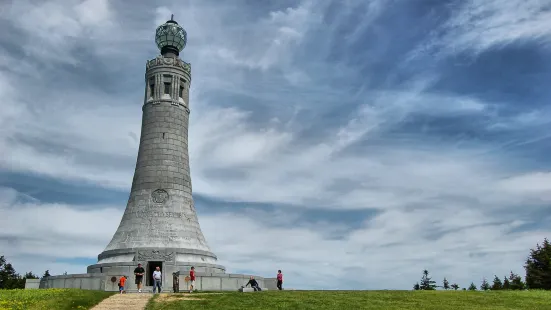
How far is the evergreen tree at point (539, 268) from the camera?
57625 millimetres

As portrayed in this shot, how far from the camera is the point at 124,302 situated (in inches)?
1007

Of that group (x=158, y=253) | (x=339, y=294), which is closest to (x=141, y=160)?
(x=158, y=253)

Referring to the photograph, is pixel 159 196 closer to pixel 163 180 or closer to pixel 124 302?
pixel 163 180

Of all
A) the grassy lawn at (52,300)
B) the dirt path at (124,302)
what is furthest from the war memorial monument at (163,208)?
the grassy lawn at (52,300)

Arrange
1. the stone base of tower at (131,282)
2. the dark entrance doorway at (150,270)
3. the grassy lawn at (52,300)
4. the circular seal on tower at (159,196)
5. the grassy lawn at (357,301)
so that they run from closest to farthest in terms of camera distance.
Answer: the grassy lawn at (52,300) → the grassy lawn at (357,301) → the stone base of tower at (131,282) → the dark entrance doorway at (150,270) → the circular seal on tower at (159,196)

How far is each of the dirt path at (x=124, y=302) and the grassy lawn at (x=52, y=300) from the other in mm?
473

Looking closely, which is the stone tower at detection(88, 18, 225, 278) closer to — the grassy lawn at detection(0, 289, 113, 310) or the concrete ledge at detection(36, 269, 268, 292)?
the concrete ledge at detection(36, 269, 268, 292)

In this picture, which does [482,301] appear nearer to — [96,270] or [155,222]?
[155,222]

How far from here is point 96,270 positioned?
42062 mm

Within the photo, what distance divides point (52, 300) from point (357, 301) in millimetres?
15260

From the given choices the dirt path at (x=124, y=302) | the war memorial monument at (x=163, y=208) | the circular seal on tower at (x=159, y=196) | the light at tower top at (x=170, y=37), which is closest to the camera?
the dirt path at (x=124, y=302)

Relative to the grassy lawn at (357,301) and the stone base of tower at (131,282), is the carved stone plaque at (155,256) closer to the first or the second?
the stone base of tower at (131,282)

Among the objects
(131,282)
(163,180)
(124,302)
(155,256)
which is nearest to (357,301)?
(124,302)

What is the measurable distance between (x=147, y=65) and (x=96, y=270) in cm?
2026
